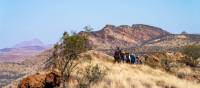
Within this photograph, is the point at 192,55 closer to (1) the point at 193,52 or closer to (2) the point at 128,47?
(1) the point at 193,52

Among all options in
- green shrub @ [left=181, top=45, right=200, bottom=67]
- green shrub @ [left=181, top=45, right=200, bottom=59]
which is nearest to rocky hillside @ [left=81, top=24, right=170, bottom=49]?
green shrub @ [left=181, top=45, right=200, bottom=59]

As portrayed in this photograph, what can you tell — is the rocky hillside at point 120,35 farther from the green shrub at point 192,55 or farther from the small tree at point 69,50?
the small tree at point 69,50

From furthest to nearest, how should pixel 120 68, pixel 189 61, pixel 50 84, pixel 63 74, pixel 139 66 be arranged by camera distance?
pixel 189 61 → pixel 139 66 → pixel 120 68 → pixel 63 74 → pixel 50 84

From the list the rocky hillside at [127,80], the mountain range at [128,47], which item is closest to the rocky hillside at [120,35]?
the mountain range at [128,47]

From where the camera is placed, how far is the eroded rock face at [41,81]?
825 inches

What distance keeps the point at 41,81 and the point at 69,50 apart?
14.4 feet

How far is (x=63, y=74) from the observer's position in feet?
77.7

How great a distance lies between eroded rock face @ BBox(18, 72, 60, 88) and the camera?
20944mm

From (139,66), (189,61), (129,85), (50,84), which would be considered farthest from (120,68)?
(189,61)

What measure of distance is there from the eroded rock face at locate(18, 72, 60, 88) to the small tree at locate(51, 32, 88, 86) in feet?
7.39

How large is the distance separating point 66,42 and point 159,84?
5566 mm

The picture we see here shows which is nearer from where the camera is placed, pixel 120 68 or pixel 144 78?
pixel 144 78

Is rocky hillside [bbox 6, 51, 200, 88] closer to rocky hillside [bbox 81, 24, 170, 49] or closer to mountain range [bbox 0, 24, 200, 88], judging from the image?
mountain range [bbox 0, 24, 200, 88]

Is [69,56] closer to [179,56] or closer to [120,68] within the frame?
[120,68]
